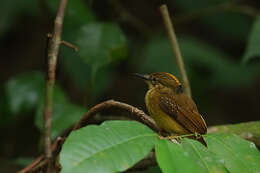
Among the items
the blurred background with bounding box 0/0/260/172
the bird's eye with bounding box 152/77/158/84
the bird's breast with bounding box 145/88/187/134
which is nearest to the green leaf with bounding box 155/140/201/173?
the bird's breast with bounding box 145/88/187/134

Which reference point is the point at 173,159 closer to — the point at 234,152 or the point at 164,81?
the point at 234,152

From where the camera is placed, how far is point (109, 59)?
3043mm

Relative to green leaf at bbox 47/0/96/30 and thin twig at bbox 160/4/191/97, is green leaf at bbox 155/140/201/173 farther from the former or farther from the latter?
green leaf at bbox 47/0/96/30

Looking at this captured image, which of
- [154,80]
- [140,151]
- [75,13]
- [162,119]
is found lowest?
[162,119]

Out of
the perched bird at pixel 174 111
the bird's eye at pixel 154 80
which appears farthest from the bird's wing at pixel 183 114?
the bird's eye at pixel 154 80

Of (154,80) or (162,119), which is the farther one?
(154,80)

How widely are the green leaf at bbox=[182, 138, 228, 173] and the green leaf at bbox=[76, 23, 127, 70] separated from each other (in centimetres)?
152

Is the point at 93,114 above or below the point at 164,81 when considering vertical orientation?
above

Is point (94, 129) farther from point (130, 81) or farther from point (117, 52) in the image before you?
point (130, 81)

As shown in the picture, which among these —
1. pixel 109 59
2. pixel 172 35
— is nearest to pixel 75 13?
pixel 109 59

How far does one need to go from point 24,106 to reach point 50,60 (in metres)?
1.54

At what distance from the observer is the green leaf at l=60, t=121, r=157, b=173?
1349 millimetres

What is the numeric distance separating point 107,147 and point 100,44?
1.78 m

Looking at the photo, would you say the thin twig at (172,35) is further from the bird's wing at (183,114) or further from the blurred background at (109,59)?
the blurred background at (109,59)
